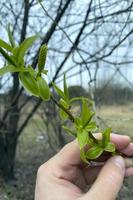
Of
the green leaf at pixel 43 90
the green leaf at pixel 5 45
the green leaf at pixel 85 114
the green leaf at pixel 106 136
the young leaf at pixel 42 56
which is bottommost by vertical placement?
the green leaf at pixel 106 136

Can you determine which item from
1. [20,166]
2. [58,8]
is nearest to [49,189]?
[58,8]

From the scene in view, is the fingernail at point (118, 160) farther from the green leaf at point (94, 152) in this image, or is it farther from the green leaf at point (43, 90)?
the green leaf at point (43, 90)

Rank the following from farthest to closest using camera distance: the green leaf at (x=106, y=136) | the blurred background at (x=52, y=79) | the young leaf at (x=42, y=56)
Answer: the blurred background at (x=52, y=79)
the green leaf at (x=106, y=136)
the young leaf at (x=42, y=56)

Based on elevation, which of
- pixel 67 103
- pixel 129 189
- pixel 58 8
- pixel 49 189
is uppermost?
pixel 58 8

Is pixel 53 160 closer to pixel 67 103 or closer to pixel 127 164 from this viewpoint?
pixel 127 164

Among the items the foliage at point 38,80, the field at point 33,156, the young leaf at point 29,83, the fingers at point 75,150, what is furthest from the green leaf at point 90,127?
the field at point 33,156

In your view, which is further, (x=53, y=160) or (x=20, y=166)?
(x=20, y=166)

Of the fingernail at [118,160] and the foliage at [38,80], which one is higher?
the foliage at [38,80]
